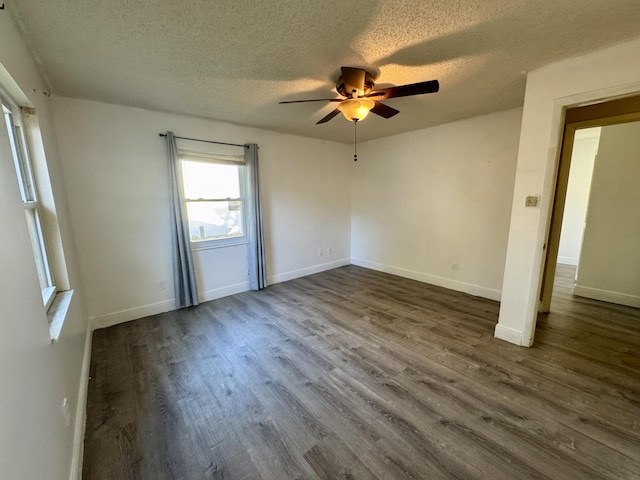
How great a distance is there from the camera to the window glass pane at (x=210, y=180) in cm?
337

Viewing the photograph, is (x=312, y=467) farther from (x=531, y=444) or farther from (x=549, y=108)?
(x=549, y=108)

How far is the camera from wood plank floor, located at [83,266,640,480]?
1.40m

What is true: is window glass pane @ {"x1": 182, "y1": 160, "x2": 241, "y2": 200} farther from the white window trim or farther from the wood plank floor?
the wood plank floor

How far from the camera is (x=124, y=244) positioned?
118 inches

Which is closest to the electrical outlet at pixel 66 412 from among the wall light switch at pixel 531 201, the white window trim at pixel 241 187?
the white window trim at pixel 241 187

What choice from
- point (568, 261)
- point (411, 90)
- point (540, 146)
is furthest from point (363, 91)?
point (568, 261)

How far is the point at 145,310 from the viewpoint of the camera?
125 inches

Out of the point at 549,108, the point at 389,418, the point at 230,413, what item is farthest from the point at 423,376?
the point at 549,108

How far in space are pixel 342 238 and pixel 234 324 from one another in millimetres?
2874

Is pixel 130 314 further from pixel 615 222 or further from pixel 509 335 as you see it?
pixel 615 222

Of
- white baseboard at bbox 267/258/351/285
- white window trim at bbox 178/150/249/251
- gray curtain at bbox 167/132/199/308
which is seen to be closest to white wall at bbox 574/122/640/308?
white baseboard at bbox 267/258/351/285

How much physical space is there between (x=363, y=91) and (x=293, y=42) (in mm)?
675

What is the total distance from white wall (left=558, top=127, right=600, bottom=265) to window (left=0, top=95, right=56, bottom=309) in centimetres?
700

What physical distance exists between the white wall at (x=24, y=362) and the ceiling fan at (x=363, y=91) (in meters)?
1.78
